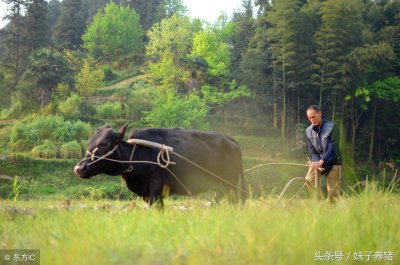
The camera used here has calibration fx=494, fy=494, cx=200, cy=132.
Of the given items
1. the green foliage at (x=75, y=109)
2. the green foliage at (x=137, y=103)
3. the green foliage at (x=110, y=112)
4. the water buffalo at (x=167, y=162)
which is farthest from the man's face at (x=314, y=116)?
the green foliage at (x=110, y=112)

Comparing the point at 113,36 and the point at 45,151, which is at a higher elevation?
the point at 113,36

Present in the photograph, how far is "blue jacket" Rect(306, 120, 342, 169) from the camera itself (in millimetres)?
6816

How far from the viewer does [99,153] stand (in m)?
6.55

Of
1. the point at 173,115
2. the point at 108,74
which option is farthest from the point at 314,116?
the point at 108,74

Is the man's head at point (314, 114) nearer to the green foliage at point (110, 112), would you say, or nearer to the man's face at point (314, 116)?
the man's face at point (314, 116)

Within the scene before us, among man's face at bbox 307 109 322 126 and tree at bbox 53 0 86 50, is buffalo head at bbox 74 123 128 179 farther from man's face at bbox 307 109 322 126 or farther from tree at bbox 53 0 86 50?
tree at bbox 53 0 86 50

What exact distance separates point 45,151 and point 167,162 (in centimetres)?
1977

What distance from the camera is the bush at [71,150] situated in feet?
82.4

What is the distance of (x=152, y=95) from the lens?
35.1m

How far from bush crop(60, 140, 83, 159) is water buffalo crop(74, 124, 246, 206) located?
60.8ft

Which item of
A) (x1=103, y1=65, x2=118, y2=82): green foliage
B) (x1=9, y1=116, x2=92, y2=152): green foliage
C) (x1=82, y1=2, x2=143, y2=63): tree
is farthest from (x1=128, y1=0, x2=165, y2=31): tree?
(x1=9, y1=116, x2=92, y2=152): green foliage

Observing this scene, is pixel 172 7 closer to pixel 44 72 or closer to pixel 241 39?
pixel 241 39

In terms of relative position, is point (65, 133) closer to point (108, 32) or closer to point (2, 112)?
point (2, 112)

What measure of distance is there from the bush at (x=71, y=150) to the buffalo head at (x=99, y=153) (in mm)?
19127
